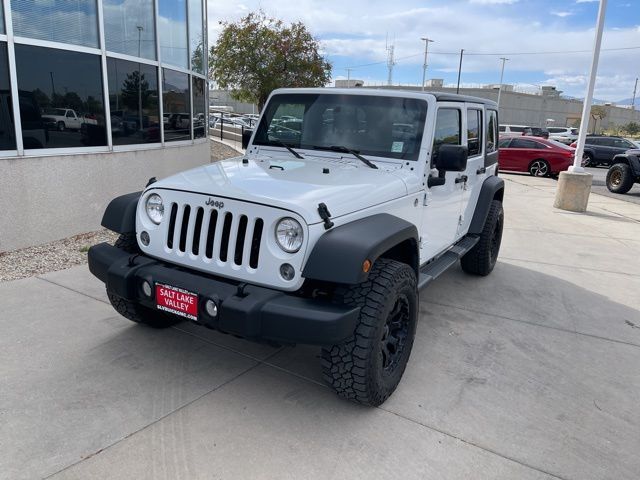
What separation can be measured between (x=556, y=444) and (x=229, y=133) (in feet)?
→ 75.0

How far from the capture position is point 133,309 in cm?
370

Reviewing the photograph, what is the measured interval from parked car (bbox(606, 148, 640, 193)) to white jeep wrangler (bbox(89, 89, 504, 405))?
1177cm

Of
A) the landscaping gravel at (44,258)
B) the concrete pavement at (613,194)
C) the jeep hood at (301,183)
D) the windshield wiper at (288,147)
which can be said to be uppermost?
the windshield wiper at (288,147)

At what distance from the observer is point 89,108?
6285mm

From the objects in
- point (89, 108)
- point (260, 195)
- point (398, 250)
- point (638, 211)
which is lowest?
point (638, 211)

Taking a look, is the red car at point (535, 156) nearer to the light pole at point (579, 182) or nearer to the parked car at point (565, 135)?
the light pole at point (579, 182)

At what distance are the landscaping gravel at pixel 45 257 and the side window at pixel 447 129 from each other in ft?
13.0

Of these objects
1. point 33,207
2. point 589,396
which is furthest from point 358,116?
point 33,207

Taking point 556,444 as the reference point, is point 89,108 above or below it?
above

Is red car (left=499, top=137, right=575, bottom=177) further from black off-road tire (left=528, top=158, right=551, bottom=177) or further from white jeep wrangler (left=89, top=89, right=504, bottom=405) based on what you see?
white jeep wrangler (left=89, top=89, right=504, bottom=405)

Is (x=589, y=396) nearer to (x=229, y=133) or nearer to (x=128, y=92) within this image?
(x=128, y=92)

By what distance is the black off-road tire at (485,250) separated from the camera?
543cm

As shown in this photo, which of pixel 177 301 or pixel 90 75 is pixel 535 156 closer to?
pixel 90 75

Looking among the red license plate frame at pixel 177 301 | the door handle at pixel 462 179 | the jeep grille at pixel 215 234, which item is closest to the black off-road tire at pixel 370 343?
the jeep grille at pixel 215 234
